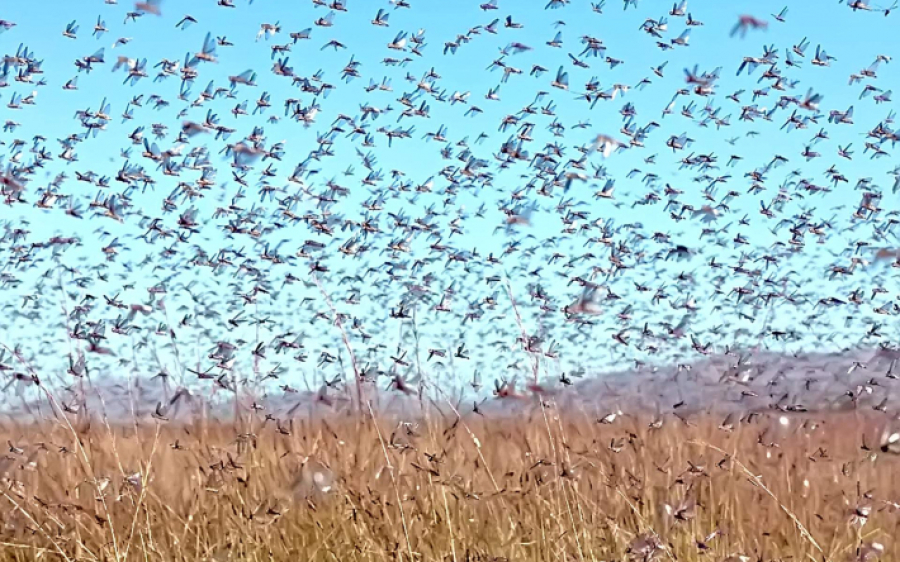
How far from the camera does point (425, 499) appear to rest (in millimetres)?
4094

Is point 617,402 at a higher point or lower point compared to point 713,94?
lower

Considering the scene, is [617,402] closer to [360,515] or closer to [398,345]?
[398,345]

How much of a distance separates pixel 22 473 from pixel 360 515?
1823 mm

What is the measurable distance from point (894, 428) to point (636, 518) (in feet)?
8.23

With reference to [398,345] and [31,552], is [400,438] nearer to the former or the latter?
[398,345]

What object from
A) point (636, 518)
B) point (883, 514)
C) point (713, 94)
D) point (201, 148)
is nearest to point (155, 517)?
point (636, 518)

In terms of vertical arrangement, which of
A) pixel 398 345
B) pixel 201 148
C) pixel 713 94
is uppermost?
pixel 713 94

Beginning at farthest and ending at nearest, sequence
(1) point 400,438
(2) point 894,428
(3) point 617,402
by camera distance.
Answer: (3) point 617,402 < (2) point 894,428 < (1) point 400,438

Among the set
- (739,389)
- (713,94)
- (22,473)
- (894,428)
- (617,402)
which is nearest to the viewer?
(22,473)

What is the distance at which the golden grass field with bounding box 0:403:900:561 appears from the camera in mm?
3830

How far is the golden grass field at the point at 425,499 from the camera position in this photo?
383 cm

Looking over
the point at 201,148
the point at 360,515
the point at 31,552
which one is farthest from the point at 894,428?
the point at 201,148

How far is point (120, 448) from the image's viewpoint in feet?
17.9

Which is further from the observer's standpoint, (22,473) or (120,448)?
(120,448)
